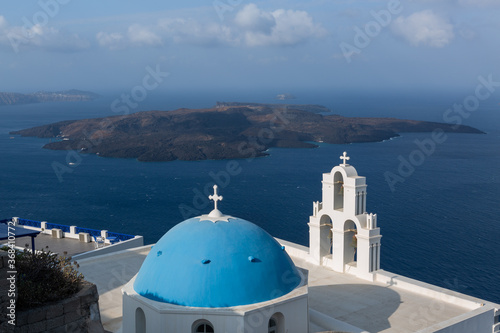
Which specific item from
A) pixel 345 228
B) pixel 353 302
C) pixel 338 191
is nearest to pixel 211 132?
pixel 338 191

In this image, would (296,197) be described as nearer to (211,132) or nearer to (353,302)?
(353,302)

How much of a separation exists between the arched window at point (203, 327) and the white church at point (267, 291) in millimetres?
24

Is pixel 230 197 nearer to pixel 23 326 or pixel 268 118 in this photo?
pixel 23 326

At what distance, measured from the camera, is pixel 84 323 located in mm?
9781

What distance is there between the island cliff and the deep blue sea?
18.4 feet

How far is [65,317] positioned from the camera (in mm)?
9562

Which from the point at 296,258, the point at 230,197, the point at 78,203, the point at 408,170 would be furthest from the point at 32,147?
the point at 296,258

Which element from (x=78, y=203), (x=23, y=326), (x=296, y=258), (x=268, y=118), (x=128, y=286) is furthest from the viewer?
(x=268, y=118)

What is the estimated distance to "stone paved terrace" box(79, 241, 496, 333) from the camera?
1728cm

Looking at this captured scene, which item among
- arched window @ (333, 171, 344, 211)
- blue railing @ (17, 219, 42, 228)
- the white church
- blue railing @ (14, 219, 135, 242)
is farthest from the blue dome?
blue railing @ (17, 219, 42, 228)

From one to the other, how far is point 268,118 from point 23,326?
151506 millimetres

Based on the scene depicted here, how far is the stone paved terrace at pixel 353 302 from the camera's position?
17.3 m

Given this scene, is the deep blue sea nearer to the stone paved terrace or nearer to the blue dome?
the stone paved terrace

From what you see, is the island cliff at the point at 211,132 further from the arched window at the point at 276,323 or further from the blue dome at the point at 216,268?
the arched window at the point at 276,323
